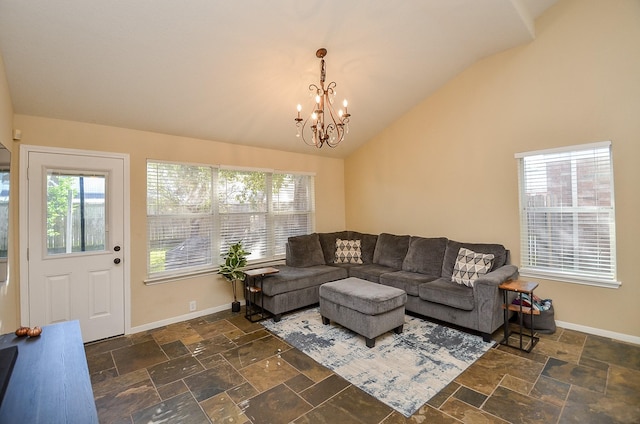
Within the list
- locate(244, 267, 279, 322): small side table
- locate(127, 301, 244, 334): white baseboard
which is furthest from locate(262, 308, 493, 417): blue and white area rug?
locate(127, 301, 244, 334): white baseboard

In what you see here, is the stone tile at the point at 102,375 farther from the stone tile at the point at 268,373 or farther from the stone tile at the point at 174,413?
the stone tile at the point at 268,373

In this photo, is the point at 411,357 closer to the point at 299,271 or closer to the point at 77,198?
the point at 299,271

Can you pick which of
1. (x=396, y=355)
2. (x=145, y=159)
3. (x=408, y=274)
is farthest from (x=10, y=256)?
(x=408, y=274)

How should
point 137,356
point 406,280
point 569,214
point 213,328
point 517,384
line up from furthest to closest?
point 406,280 → point 213,328 → point 569,214 → point 137,356 → point 517,384

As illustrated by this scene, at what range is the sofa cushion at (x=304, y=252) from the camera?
4.61m

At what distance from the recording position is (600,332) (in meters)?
3.09

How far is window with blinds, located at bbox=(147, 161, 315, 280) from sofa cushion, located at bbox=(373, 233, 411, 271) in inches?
55.5

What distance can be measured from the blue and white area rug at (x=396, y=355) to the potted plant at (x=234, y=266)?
2.30ft

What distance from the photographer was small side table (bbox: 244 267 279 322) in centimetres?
383

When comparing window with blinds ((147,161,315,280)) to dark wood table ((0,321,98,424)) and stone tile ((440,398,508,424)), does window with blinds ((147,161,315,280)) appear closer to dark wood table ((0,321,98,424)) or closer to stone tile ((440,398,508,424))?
dark wood table ((0,321,98,424))

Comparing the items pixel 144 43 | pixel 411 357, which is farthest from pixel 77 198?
pixel 411 357

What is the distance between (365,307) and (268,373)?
111 cm

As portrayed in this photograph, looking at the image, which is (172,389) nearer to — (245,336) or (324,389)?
(245,336)

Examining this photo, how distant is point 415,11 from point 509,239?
280 cm
